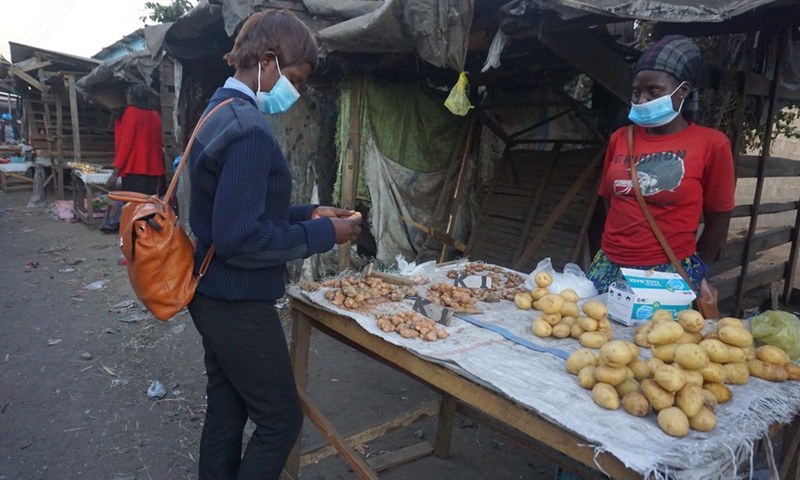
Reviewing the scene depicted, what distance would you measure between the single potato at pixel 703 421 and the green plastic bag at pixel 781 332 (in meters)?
0.63

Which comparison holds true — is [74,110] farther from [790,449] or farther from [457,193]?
[790,449]

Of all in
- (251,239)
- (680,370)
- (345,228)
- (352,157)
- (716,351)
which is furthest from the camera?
(352,157)

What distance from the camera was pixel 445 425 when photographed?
2887 millimetres

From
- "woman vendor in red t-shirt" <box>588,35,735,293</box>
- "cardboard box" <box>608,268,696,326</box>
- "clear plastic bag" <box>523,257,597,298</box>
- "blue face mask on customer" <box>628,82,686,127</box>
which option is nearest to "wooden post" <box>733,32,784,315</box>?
"woman vendor in red t-shirt" <box>588,35,735,293</box>

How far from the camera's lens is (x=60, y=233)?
27.0 feet

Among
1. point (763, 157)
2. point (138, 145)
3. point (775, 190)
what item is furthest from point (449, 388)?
point (775, 190)

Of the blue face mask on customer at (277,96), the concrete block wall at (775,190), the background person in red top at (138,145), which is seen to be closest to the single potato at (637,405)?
the blue face mask on customer at (277,96)

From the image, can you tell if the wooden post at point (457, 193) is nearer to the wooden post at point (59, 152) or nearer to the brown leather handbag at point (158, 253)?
the brown leather handbag at point (158, 253)

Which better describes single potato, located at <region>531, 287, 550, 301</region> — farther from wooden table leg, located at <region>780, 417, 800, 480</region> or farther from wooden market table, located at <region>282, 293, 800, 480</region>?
wooden table leg, located at <region>780, 417, 800, 480</region>

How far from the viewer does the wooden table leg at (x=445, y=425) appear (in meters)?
2.85

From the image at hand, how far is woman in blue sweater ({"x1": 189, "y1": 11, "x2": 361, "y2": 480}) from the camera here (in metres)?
1.46

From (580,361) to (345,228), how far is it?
95 centimetres

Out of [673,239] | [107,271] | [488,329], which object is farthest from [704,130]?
[107,271]

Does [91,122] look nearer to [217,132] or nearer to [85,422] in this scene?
[85,422]
